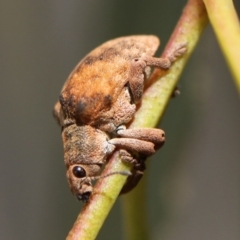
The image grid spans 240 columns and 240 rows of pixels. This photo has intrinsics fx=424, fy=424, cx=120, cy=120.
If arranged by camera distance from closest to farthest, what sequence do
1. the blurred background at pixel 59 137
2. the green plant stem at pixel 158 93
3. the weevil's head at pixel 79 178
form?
the green plant stem at pixel 158 93, the weevil's head at pixel 79 178, the blurred background at pixel 59 137

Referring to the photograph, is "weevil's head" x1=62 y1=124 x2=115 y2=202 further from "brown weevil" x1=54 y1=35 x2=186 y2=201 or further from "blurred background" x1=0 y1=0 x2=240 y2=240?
"blurred background" x1=0 y1=0 x2=240 y2=240

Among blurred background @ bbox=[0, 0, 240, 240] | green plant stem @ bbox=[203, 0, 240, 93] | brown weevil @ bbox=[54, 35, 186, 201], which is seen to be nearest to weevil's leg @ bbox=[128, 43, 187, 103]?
brown weevil @ bbox=[54, 35, 186, 201]

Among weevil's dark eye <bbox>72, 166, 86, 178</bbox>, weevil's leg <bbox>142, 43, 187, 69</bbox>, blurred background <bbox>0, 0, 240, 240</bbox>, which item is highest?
blurred background <bbox>0, 0, 240, 240</bbox>

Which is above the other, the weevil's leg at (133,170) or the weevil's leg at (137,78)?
the weevil's leg at (137,78)

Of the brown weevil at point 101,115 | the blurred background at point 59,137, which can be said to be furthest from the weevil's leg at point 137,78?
the blurred background at point 59,137

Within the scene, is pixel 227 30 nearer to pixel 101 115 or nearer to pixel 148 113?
pixel 148 113

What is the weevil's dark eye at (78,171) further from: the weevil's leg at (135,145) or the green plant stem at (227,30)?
the green plant stem at (227,30)
